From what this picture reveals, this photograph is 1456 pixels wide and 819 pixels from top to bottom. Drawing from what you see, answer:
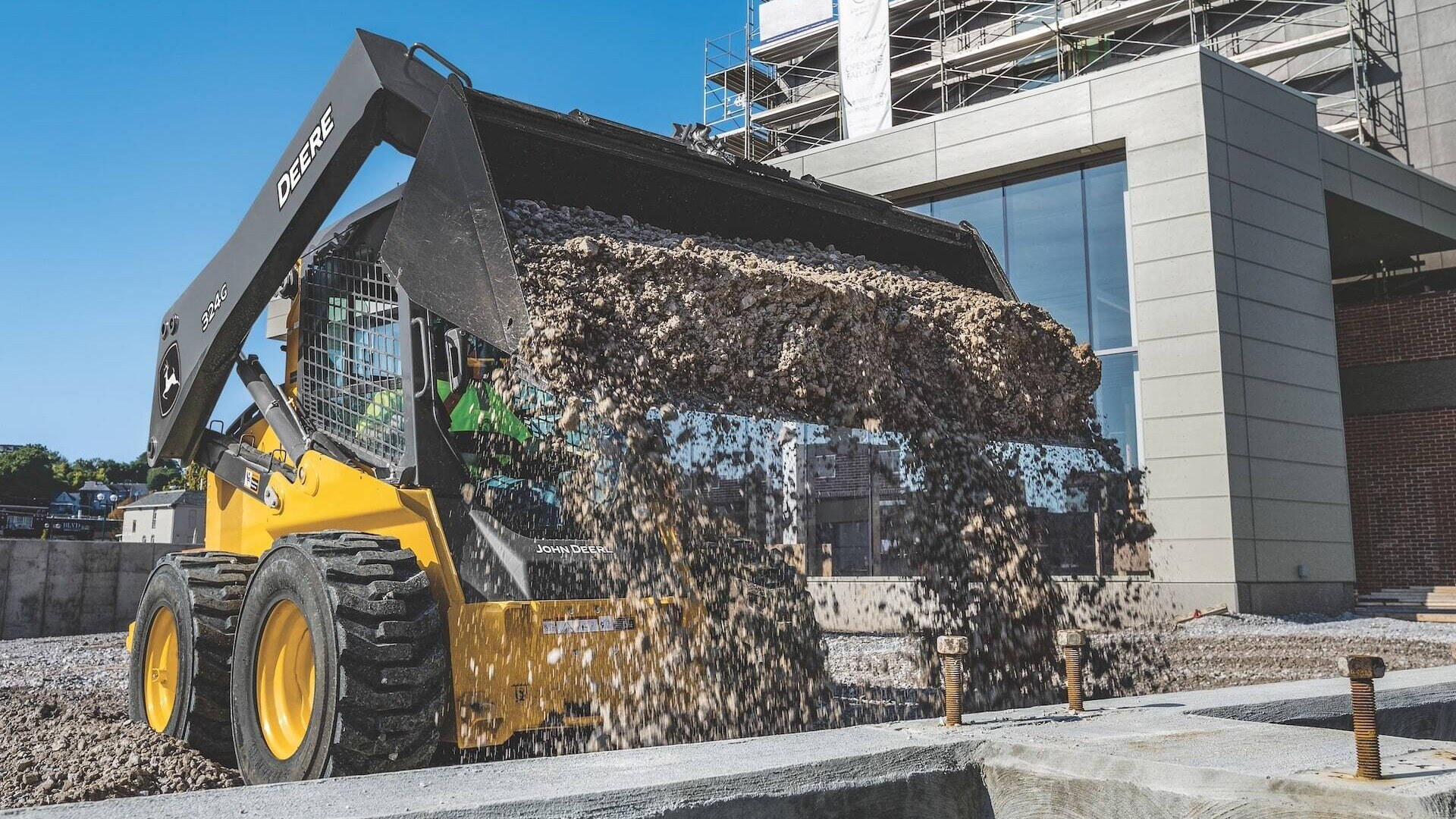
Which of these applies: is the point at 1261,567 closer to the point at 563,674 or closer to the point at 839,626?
the point at 839,626

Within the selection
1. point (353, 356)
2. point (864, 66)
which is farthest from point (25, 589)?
point (864, 66)

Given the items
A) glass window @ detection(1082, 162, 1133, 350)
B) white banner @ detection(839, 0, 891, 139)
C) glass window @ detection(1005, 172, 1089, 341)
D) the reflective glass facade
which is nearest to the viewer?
the reflective glass facade

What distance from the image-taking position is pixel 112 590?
48.8 feet

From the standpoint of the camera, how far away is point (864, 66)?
29.8 m

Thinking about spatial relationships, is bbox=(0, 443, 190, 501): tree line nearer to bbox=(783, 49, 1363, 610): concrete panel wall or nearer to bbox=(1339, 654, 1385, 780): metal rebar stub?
bbox=(783, 49, 1363, 610): concrete panel wall

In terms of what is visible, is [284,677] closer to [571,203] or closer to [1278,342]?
[571,203]

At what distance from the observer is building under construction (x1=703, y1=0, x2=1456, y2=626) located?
14883 millimetres

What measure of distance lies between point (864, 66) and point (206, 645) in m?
27.2

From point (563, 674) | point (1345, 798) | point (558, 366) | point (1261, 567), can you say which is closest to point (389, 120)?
point (558, 366)

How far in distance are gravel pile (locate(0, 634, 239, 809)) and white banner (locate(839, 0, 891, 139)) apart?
24.5 metres

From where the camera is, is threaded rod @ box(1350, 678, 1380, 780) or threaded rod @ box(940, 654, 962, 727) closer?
threaded rod @ box(1350, 678, 1380, 780)

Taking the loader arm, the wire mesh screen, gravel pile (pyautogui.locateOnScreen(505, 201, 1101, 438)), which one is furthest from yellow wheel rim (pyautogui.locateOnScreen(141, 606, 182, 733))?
gravel pile (pyautogui.locateOnScreen(505, 201, 1101, 438))

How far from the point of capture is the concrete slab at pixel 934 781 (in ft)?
8.08

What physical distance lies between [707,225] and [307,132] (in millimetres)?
2111
